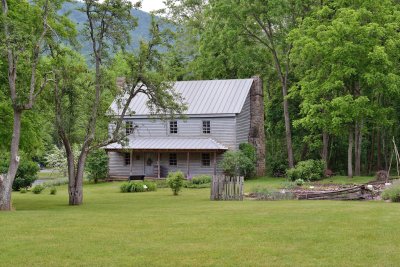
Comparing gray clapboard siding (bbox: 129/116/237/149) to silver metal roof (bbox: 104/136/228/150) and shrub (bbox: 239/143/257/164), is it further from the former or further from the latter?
shrub (bbox: 239/143/257/164)

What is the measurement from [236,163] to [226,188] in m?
18.9

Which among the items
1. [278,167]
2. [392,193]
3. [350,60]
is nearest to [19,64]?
[392,193]

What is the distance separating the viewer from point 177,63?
201 ft

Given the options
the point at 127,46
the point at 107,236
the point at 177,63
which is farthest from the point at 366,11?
the point at 107,236

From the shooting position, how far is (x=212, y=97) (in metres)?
50.4

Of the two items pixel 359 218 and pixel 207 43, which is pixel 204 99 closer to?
pixel 207 43

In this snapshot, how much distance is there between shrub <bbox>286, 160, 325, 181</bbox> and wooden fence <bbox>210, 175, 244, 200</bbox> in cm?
1671

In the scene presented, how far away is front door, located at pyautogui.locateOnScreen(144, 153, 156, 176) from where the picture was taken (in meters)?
51.3

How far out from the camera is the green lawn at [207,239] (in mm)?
11477

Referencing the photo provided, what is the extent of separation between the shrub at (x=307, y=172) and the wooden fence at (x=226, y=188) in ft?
54.8

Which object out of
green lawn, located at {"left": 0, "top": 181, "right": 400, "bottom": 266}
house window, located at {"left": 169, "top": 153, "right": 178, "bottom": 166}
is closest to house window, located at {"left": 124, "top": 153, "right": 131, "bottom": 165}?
house window, located at {"left": 169, "top": 153, "right": 178, "bottom": 166}

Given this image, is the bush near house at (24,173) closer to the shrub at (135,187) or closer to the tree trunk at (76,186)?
the shrub at (135,187)

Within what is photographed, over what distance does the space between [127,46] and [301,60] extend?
69.8 feet

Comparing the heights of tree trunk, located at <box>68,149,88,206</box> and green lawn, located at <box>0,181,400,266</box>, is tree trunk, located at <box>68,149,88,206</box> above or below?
above
